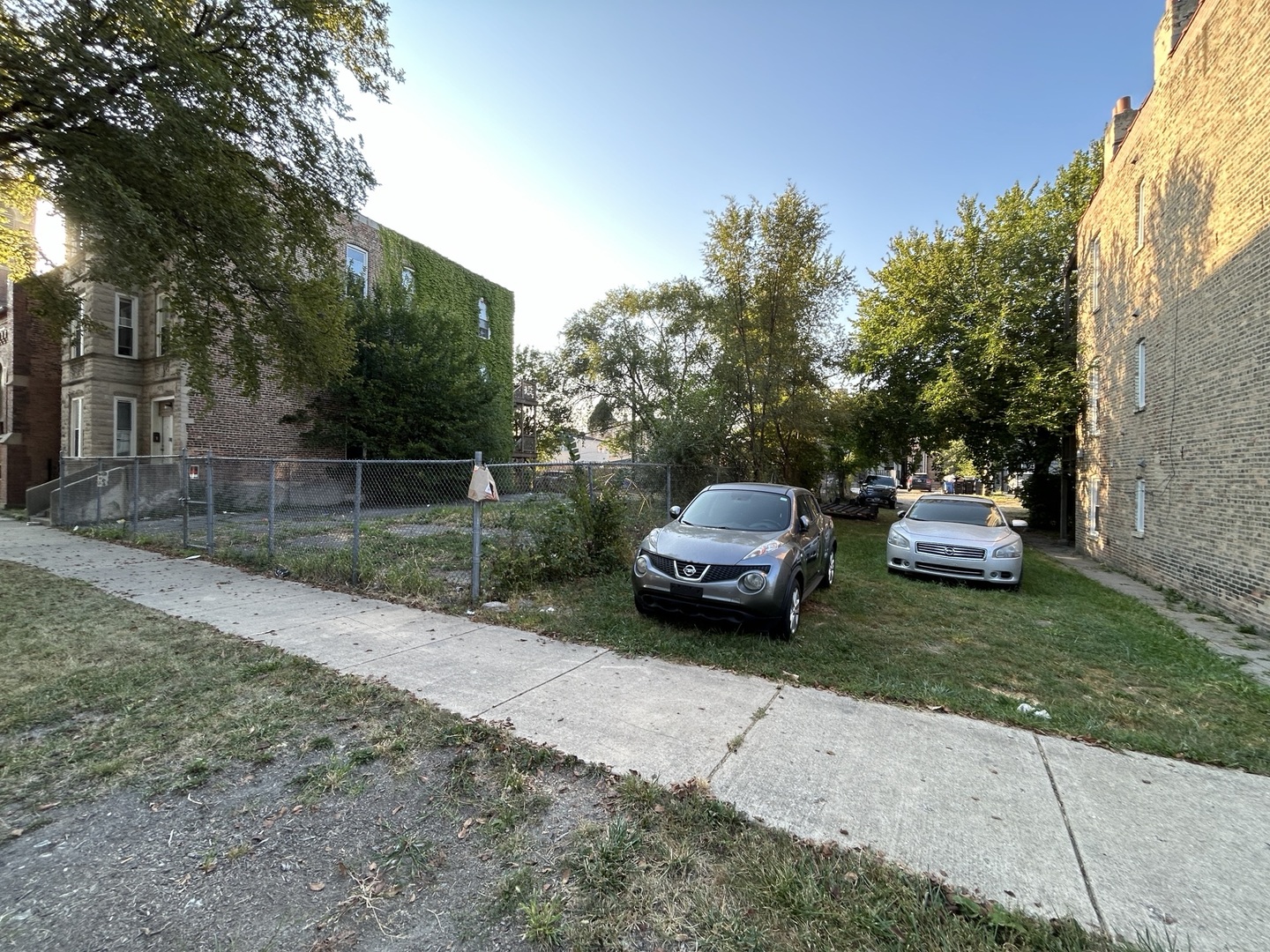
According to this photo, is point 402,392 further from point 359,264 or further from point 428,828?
point 428,828

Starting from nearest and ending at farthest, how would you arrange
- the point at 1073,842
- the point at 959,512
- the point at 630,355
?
the point at 1073,842, the point at 959,512, the point at 630,355

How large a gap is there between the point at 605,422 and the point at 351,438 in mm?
17842

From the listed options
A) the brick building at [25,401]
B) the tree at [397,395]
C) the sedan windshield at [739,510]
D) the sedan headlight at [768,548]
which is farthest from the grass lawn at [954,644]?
the brick building at [25,401]

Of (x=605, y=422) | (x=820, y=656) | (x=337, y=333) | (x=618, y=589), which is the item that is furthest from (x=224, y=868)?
(x=605, y=422)

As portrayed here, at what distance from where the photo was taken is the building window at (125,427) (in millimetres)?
17125

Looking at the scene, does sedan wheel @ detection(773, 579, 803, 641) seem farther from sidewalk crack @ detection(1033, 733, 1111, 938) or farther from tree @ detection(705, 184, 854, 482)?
tree @ detection(705, 184, 854, 482)

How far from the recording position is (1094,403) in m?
14.5

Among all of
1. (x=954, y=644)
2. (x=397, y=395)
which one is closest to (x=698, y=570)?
(x=954, y=644)

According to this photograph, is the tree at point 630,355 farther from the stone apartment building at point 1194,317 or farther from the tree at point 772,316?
the stone apartment building at point 1194,317

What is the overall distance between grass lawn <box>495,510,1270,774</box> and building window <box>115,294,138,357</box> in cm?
1873

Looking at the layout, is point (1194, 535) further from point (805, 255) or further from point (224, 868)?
point (224, 868)

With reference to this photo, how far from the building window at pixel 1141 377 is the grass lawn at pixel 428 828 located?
12.4 metres

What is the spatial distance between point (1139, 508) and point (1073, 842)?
37.5 feet

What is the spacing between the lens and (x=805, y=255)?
14008 mm
